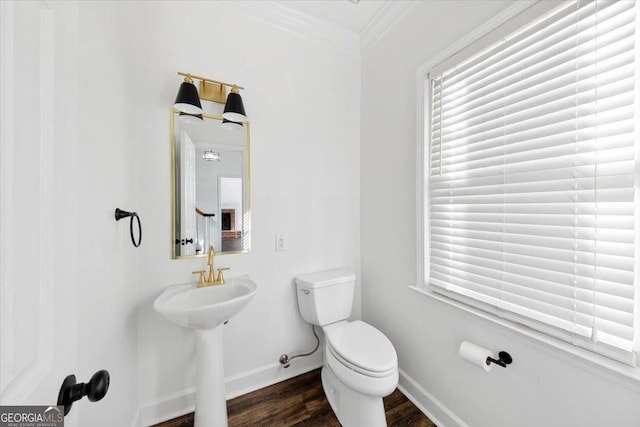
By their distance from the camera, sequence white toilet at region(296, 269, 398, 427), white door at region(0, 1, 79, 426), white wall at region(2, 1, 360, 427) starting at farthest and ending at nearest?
white toilet at region(296, 269, 398, 427)
white wall at region(2, 1, 360, 427)
white door at region(0, 1, 79, 426)

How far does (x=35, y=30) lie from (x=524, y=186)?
152 cm

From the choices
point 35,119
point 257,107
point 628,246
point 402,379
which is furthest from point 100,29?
point 402,379

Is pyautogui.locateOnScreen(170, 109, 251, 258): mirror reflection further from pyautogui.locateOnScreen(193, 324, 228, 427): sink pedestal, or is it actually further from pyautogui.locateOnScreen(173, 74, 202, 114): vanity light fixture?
pyautogui.locateOnScreen(193, 324, 228, 427): sink pedestal

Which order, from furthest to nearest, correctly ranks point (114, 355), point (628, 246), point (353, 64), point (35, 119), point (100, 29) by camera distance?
point (353, 64), point (114, 355), point (100, 29), point (628, 246), point (35, 119)

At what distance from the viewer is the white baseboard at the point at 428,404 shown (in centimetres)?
131

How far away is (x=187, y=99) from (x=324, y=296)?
4.77 ft

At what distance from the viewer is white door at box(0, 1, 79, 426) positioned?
0.37m

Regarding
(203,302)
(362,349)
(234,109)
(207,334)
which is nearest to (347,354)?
(362,349)

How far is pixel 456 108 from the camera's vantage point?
1.30m

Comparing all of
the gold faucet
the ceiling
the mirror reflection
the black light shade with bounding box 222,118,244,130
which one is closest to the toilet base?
the gold faucet

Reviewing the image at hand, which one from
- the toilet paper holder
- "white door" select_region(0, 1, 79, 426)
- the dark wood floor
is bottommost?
the dark wood floor

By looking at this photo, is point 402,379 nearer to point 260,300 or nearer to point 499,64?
point 260,300

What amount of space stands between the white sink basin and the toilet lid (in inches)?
22.8

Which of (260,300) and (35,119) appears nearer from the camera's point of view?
(35,119)
